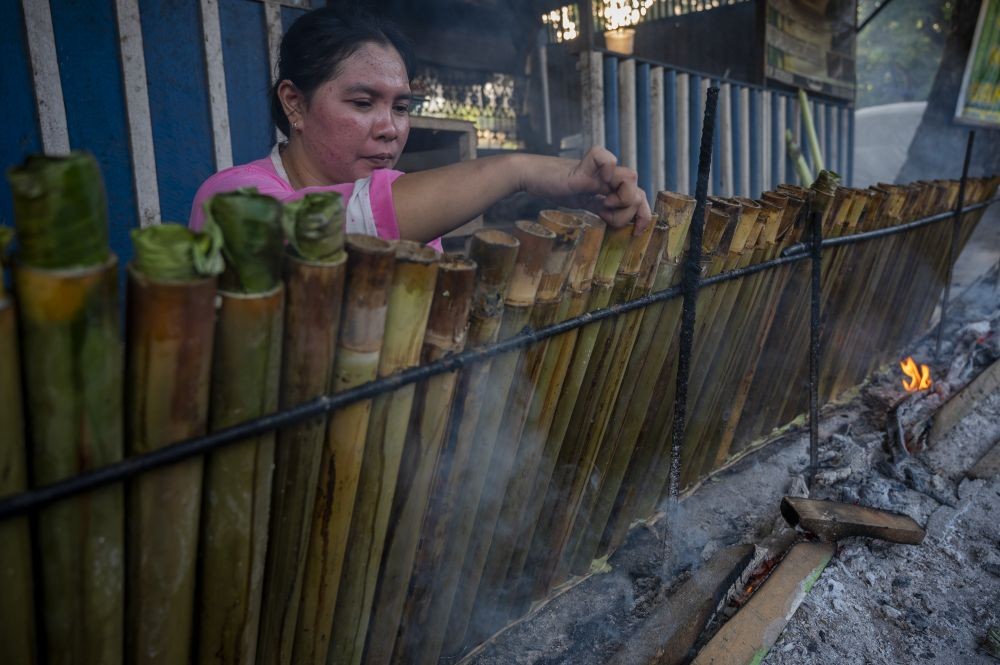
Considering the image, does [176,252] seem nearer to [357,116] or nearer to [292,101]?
[357,116]

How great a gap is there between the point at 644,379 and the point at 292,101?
159 centimetres

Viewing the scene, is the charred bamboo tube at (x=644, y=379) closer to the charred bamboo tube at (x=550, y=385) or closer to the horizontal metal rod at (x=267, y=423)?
the horizontal metal rod at (x=267, y=423)

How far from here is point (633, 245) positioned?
1835 millimetres

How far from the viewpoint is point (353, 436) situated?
1.32m

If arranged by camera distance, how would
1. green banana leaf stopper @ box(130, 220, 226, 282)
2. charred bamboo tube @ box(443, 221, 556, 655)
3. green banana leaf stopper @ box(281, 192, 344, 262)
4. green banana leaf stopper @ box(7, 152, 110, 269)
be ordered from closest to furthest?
green banana leaf stopper @ box(7, 152, 110, 269), green banana leaf stopper @ box(130, 220, 226, 282), green banana leaf stopper @ box(281, 192, 344, 262), charred bamboo tube @ box(443, 221, 556, 655)

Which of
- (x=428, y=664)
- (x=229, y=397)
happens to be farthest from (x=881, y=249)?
(x=229, y=397)

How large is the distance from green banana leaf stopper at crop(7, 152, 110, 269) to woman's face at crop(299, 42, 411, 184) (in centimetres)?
132

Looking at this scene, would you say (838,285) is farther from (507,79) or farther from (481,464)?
(507,79)

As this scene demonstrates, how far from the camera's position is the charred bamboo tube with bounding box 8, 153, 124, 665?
2.79 ft

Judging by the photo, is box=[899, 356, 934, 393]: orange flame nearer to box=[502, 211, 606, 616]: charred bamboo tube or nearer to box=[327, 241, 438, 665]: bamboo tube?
box=[502, 211, 606, 616]: charred bamboo tube

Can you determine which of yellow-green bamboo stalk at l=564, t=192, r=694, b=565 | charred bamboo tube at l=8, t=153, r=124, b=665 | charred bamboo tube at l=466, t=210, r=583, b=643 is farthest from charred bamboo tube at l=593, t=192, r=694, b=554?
charred bamboo tube at l=8, t=153, r=124, b=665

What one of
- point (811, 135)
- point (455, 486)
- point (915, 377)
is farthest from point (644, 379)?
point (915, 377)

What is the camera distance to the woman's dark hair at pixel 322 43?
211 cm

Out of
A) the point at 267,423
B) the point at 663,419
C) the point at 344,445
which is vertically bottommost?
Result: the point at 663,419
